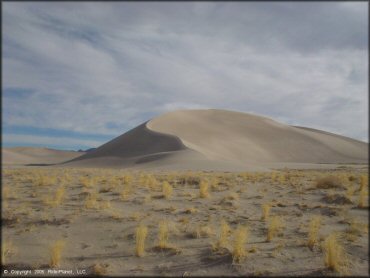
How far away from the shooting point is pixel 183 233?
11.0m

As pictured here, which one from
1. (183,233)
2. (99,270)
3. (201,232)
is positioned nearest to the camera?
(99,270)

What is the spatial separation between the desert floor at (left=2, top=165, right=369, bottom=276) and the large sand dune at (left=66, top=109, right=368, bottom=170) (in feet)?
214

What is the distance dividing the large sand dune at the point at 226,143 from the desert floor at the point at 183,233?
65.3 m

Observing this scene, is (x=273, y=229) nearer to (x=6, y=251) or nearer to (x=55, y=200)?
(x=6, y=251)

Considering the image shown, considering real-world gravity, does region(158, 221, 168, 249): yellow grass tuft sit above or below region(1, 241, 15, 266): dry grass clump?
above

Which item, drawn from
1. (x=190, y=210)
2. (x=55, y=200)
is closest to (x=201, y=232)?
(x=190, y=210)

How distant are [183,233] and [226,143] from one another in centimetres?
10144

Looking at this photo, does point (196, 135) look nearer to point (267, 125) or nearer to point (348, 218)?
point (267, 125)

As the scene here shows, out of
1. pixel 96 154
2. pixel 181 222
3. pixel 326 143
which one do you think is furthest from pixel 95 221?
pixel 326 143

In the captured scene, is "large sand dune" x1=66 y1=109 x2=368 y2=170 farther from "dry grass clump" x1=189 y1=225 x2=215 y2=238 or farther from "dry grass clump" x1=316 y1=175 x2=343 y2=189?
"dry grass clump" x1=189 y1=225 x2=215 y2=238

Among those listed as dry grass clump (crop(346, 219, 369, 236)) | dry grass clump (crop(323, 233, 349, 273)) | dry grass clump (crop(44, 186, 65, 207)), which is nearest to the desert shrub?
dry grass clump (crop(346, 219, 369, 236))

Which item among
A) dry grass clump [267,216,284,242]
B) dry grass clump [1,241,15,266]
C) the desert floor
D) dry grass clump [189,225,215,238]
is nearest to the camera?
dry grass clump [1,241,15,266]

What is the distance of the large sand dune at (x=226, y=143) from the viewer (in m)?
97.2

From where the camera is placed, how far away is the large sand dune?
319 feet
